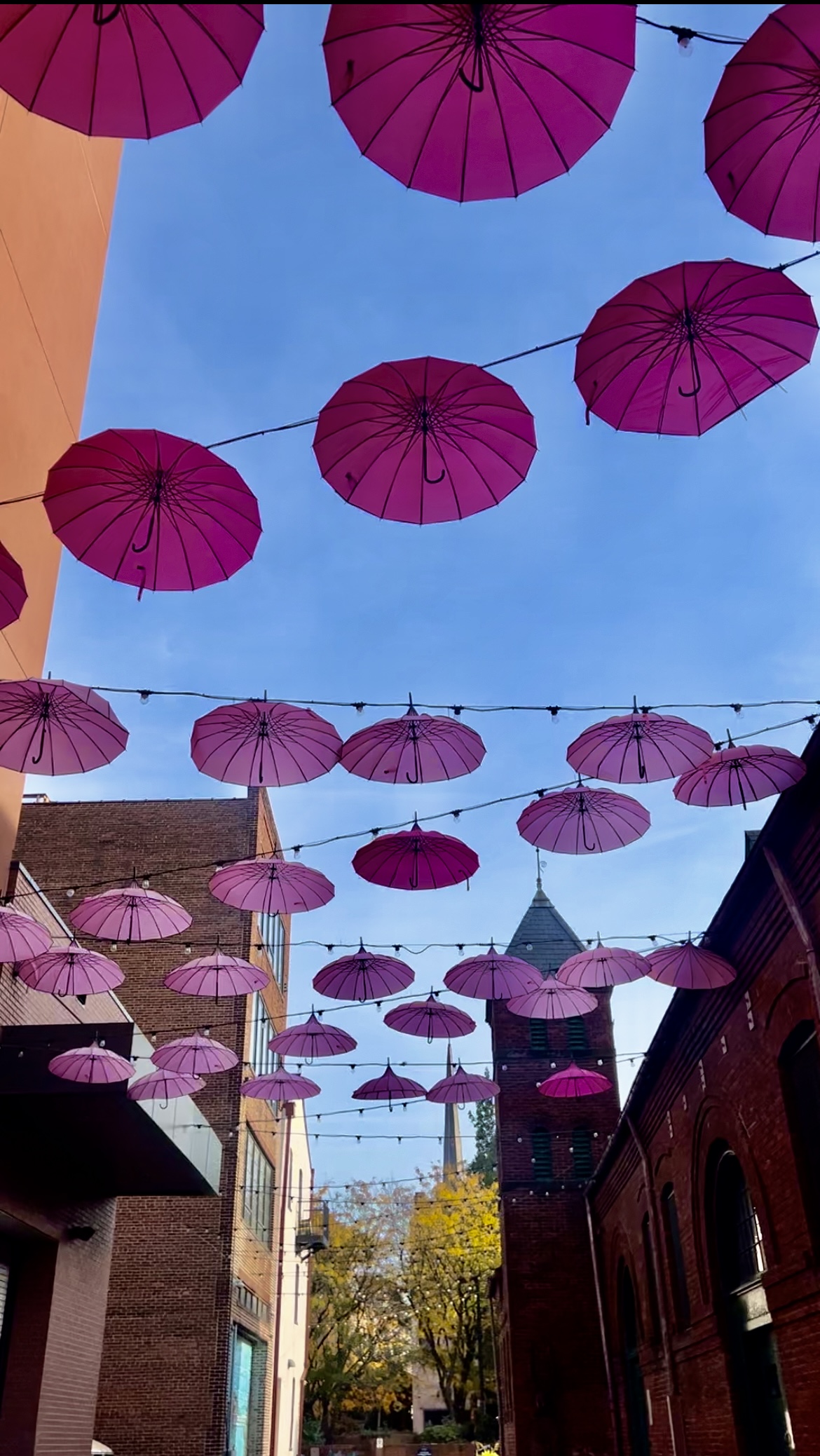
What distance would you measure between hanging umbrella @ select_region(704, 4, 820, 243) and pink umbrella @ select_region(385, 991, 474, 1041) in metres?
11.1

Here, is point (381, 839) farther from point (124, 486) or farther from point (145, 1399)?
point (145, 1399)

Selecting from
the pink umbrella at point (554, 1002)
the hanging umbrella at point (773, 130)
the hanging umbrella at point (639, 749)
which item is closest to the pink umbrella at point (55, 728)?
the hanging umbrella at point (639, 749)

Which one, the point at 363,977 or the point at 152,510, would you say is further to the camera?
the point at 363,977

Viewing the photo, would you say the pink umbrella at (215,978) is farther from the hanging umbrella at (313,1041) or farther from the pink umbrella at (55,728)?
the pink umbrella at (55,728)

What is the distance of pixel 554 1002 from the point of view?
48.0ft

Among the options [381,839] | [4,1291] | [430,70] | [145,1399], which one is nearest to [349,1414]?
[145,1399]

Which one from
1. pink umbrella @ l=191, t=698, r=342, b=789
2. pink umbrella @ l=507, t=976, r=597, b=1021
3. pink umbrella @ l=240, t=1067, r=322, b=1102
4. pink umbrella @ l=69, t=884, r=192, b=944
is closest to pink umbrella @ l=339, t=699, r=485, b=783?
pink umbrella @ l=191, t=698, r=342, b=789

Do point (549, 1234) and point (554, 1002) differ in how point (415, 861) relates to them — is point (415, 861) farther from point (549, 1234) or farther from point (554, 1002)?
point (549, 1234)

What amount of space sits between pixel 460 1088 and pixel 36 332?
12077mm

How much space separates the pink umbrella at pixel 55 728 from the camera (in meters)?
9.41

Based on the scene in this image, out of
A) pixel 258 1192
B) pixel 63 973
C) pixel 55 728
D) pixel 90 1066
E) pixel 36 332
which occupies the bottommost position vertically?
pixel 90 1066

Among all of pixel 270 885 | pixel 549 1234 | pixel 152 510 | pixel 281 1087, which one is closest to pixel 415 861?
pixel 270 885

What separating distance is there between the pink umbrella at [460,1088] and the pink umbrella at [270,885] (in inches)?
256

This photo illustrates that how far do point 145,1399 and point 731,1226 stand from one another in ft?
44.8
